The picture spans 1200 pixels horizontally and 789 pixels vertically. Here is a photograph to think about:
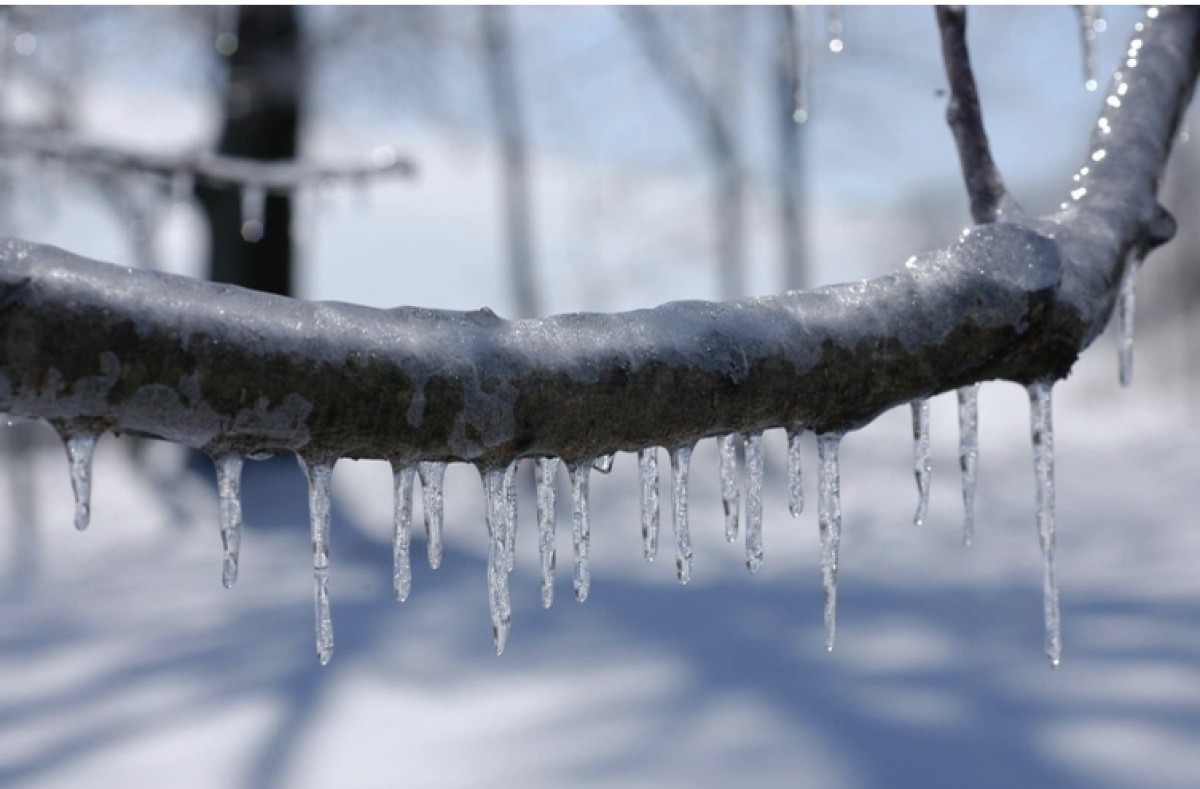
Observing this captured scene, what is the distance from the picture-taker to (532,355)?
0.96m

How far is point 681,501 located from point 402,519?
1.34 feet

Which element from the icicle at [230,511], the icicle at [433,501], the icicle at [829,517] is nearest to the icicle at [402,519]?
the icicle at [433,501]

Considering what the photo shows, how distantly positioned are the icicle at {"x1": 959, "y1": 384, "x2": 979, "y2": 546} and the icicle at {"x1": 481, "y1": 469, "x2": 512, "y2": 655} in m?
0.77

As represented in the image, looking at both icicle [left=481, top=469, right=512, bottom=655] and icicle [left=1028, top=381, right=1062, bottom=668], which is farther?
icicle [left=1028, top=381, right=1062, bottom=668]

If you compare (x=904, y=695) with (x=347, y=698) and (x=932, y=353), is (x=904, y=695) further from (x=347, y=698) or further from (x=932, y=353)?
(x=932, y=353)

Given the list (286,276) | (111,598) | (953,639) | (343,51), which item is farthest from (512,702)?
(343,51)

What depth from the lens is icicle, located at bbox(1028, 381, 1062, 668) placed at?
1.54 metres

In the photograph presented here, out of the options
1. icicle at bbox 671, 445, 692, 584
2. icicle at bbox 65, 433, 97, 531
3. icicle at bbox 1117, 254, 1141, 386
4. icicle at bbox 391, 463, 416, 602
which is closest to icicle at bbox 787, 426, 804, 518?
icicle at bbox 671, 445, 692, 584

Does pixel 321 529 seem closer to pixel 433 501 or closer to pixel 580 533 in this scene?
pixel 433 501

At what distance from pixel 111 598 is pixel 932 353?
510 centimetres

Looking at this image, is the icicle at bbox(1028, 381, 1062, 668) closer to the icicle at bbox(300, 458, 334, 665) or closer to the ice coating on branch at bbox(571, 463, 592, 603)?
the ice coating on branch at bbox(571, 463, 592, 603)

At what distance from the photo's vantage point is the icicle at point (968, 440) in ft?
5.63

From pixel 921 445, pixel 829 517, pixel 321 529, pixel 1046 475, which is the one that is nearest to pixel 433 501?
pixel 321 529

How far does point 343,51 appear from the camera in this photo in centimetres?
1230
